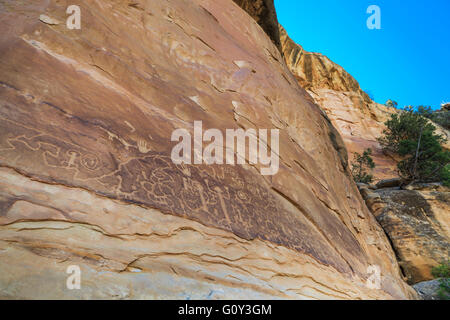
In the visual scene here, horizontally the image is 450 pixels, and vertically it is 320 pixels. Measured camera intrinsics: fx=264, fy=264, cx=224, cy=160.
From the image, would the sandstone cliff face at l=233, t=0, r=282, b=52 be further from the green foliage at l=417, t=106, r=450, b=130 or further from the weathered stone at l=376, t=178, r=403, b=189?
the green foliage at l=417, t=106, r=450, b=130

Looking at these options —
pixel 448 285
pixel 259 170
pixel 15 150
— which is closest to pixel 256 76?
pixel 259 170

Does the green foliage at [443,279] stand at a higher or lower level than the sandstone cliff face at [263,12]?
lower

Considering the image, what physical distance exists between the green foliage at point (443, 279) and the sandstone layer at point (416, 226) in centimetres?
55

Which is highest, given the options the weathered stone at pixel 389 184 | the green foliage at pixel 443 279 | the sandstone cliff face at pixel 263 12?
the sandstone cliff face at pixel 263 12

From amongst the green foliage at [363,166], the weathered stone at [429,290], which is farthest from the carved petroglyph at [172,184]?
the green foliage at [363,166]

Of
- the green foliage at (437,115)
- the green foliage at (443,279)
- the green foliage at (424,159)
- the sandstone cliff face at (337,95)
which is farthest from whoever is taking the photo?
the sandstone cliff face at (337,95)

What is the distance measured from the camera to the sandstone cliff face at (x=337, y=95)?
22.7 m

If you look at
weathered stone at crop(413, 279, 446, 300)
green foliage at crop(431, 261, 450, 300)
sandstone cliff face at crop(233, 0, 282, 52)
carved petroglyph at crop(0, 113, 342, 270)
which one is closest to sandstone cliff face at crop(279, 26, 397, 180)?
sandstone cliff face at crop(233, 0, 282, 52)

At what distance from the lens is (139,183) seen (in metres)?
2.41

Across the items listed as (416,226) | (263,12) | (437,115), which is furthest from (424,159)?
(437,115)

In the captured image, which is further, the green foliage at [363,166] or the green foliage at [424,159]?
the green foliage at [363,166]

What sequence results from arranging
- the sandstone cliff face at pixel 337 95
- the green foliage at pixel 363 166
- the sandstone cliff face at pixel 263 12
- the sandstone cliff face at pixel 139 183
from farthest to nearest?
the sandstone cliff face at pixel 337 95
the green foliage at pixel 363 166
the sandstone cliff face at pixel 263 12
the sandstone cliff face at pixel 139 183

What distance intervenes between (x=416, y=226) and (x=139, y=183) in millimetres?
9573

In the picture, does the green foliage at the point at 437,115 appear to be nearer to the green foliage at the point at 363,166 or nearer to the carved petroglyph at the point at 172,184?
the green foliage at the point at 363,166
